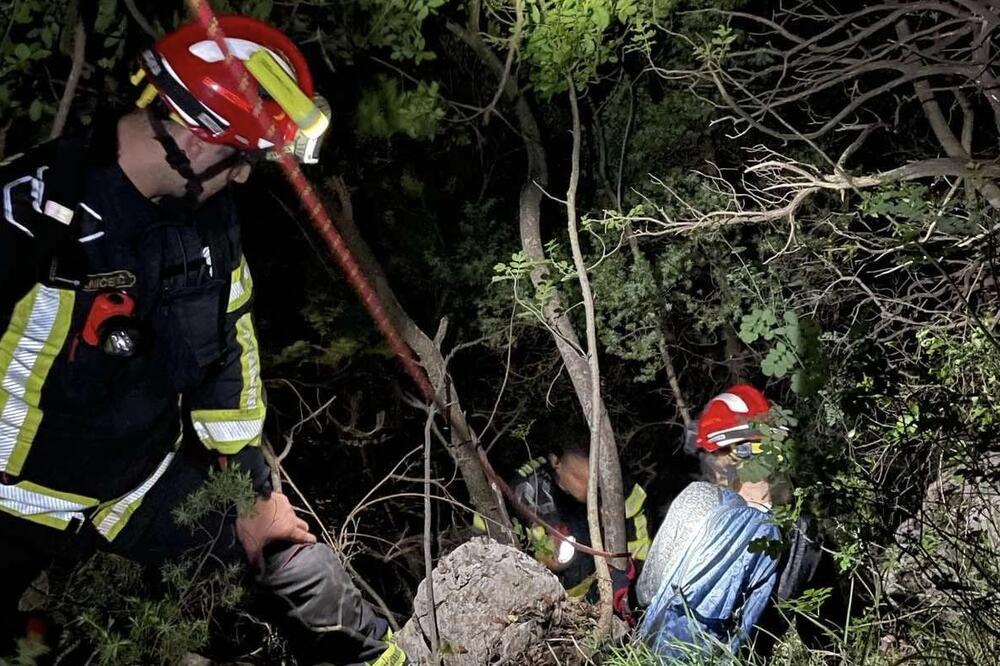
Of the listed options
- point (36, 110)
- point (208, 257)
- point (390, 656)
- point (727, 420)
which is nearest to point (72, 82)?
point (36, 110)

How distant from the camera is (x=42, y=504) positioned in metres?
2.81

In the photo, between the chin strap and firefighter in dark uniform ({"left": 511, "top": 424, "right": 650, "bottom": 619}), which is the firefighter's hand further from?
firefighter in dark uniform ({"left": 511, "top": 424, "right": 650, "bottom": 619})

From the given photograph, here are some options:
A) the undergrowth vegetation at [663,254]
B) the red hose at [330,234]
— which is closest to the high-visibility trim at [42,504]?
the undergrowth vegetation at [663,254]

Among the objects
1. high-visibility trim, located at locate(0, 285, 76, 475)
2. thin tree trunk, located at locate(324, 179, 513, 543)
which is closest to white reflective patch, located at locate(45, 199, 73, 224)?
high-visibility trim, located at locate(0, 285, 76, 475)

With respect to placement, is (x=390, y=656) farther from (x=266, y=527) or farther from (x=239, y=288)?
(x=239, y=288)

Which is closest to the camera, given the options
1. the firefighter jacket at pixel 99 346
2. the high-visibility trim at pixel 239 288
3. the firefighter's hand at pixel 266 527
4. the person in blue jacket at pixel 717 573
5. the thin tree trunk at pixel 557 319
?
the firefighter jacket at pixel 99 346

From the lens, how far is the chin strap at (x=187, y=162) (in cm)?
283

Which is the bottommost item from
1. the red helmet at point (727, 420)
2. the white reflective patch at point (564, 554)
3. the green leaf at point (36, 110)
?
the white reflective patch at point (564, 554)

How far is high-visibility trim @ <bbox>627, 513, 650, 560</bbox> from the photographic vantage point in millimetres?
5285

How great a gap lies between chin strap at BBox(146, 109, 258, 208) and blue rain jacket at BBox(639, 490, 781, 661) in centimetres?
235

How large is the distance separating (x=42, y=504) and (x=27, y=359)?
0.53m

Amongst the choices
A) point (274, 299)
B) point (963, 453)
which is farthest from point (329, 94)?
point (963, 453)

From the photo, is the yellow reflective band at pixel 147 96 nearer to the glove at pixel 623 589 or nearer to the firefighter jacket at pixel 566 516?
the glove at pixel 623 589

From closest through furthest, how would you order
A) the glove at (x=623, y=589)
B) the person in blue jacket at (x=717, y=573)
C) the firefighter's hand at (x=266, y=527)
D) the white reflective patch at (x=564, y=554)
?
the firefighter's hand at (x=266, y=527) → the person in blue jacket at (x=717, y=573) → the glove at (x=623, y=589) → the white reflective patch at (x=564, y=554)
